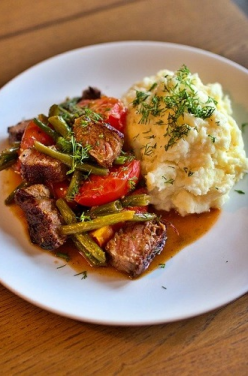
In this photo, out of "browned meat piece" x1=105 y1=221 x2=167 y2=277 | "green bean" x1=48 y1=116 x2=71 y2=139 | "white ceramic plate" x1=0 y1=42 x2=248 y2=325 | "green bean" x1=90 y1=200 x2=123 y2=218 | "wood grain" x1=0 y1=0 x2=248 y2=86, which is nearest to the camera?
"white ceramic plate" x1=0 y1=42 x2=248 y2=325

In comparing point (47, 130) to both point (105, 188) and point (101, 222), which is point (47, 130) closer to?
point (105, 188)

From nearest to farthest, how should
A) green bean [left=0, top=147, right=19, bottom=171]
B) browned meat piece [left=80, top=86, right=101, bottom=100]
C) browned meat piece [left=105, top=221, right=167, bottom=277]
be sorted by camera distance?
browned meat piece [left=105, top=221, right=167, bottom=277] < green bean [left=0, top=147, right=19, bottom=171] < browned meat piece [left=80, top=86, right=101, bottom=100]

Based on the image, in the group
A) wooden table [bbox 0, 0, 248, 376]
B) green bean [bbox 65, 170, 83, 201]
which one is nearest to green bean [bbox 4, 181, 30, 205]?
green bean [bbox 65, 170, 83, 201]

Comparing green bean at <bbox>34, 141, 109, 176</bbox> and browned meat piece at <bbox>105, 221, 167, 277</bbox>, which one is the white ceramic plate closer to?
browned meat piece at <bbox>105, 221, 167, 277</bbox>

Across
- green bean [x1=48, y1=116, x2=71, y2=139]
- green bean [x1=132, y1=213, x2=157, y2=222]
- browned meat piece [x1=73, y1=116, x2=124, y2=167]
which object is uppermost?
green bean [x1=48, y1=116, x2=71, y2=139]

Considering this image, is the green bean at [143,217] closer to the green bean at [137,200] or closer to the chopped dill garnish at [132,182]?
the green bean at [137,200]

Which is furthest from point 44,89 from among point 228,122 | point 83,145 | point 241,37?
point 241,37

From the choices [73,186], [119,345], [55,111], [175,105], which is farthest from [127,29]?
[119,345]
